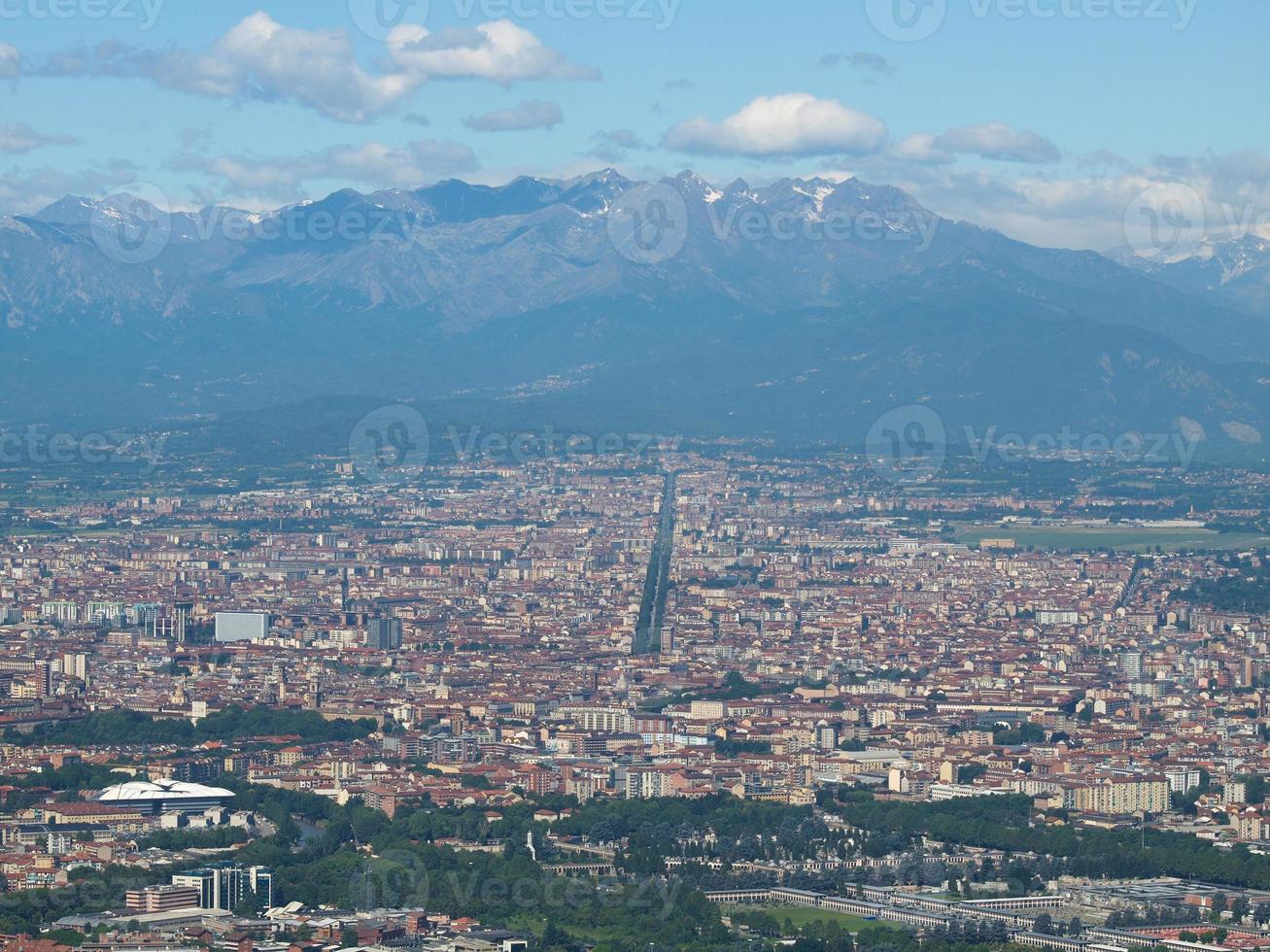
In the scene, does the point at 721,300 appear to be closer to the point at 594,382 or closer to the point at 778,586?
the point at 594,382

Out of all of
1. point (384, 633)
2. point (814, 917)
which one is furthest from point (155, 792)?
point (384, 633)

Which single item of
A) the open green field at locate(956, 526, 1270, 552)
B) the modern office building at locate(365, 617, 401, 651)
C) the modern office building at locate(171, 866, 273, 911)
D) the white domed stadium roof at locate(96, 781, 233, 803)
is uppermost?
A: the open green field at locate(956, 526, 1270, 552)

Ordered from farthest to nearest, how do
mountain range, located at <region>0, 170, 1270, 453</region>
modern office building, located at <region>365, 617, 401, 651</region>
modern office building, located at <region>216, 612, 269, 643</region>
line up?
mountain range, located at <region>0, 170, 1270, 453</region> < modern office building, located at <region>216, 612, 269, 643</region> < modern office building, located at <region>365, 617, 401, 651</region>

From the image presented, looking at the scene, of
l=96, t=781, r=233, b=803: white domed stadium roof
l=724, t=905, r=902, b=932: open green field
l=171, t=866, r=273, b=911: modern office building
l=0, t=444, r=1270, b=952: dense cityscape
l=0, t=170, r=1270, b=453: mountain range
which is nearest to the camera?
l=724, t=905, r=902, b=932: open green field

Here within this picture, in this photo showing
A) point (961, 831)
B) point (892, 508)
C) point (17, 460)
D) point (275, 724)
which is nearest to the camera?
point (961, 831)

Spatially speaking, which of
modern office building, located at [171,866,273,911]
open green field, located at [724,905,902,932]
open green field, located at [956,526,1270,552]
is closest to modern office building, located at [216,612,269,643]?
open green field, located at [956,526,1270,552]

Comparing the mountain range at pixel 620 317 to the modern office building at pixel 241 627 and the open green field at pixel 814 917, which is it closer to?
the modern office building at pixel 241 627

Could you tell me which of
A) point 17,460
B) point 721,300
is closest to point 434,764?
point 17,460

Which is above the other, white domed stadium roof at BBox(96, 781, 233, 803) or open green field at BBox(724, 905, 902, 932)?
white domed stadium roof at BBox(96, 781, 233, 803)

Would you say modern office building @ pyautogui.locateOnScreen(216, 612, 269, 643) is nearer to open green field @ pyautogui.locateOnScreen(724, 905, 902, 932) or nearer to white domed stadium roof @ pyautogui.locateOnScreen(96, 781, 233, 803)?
white domed stadium roof @ pyautogui.locateOnScreen(96, 781, 233, 803)
